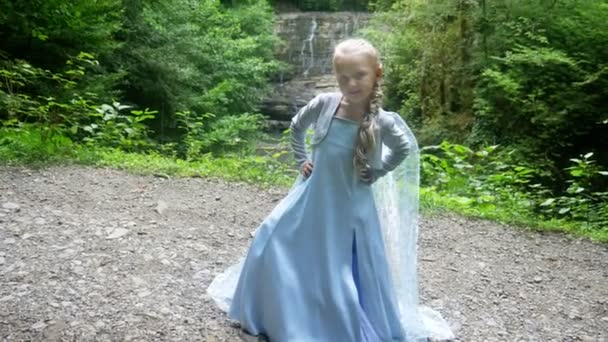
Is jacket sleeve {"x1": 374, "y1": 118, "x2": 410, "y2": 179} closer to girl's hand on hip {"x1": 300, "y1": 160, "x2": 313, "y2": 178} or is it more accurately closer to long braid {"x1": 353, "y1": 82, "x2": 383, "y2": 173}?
long braid {"x1": 353, "y1": 82, "x2": 383, "y2": 173}

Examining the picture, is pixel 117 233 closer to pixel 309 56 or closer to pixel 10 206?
pixel 10 206

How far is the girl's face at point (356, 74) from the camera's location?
2361 millimetres

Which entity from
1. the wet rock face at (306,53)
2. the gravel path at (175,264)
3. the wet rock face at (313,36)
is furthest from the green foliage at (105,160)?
the wet rock face at (313,36)

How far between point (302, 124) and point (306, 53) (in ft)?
57.6

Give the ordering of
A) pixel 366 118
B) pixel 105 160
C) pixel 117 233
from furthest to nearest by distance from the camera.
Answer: pixel 105 160 → pixel 117 233 → pixel 366 118

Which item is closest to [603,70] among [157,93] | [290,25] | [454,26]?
[454,26]

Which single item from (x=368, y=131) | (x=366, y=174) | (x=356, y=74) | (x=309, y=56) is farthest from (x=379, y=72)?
(x=309, y=56)

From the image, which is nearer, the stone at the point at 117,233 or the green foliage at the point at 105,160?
the stone at the point at 117,233

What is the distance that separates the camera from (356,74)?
2.37 m

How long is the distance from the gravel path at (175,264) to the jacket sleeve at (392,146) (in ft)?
3.39

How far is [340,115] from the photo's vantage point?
2.53 m

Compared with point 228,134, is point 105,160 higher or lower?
higher

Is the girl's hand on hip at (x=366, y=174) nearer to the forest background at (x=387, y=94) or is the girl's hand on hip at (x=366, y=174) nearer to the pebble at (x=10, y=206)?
the pebble at (x=10, y=206)

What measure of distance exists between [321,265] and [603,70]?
738 cm
